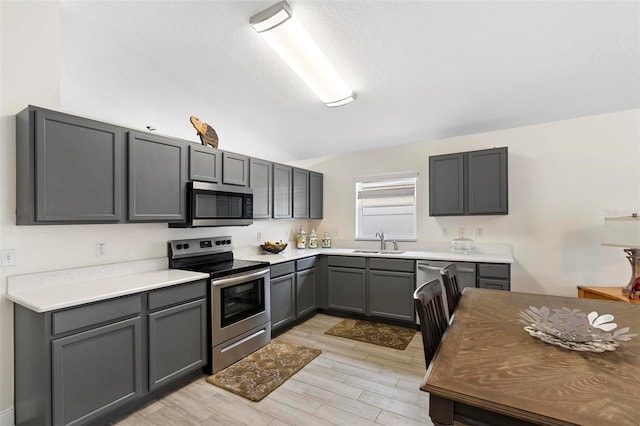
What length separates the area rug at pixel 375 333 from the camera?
3139 millimetres

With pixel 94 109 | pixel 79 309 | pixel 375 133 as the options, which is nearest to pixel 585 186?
pixel 375 133

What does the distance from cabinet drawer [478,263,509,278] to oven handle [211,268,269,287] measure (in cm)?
231

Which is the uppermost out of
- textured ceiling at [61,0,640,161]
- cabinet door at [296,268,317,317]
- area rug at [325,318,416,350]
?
textured ceiling at [61,0,640,161]

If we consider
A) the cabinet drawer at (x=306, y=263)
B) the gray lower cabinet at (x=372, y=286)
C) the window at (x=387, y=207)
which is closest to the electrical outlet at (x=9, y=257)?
the cabinet drawer at (x=306, y=263)

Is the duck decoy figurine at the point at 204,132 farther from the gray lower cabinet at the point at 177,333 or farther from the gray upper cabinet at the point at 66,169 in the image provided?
the gray lower cabinet at the point at 177,333

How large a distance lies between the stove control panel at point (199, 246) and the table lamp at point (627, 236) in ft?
12.5

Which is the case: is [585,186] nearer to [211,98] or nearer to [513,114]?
[513,114]

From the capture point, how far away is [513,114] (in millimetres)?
3250

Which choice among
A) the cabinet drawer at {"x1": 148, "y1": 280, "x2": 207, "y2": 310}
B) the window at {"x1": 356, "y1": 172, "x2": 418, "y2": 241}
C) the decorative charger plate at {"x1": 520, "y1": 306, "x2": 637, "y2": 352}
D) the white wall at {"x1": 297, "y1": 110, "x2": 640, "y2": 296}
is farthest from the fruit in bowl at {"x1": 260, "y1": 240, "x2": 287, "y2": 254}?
the decorative charger plate at {"x1": 520, "y1": 306, "x2": 637, "y2": 352}

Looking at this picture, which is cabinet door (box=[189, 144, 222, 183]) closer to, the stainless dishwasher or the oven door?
the oven door

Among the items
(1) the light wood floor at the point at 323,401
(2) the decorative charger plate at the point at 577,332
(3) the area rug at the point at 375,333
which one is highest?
(2) the decorative charger plate at the point at 577,332

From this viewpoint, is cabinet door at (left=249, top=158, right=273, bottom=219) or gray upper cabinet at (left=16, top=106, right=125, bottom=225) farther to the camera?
cabinet door at (left=249, top=158, right=273, bottom=219)

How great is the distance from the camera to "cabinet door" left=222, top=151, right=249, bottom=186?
3.13 m

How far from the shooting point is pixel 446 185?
11.9ft
